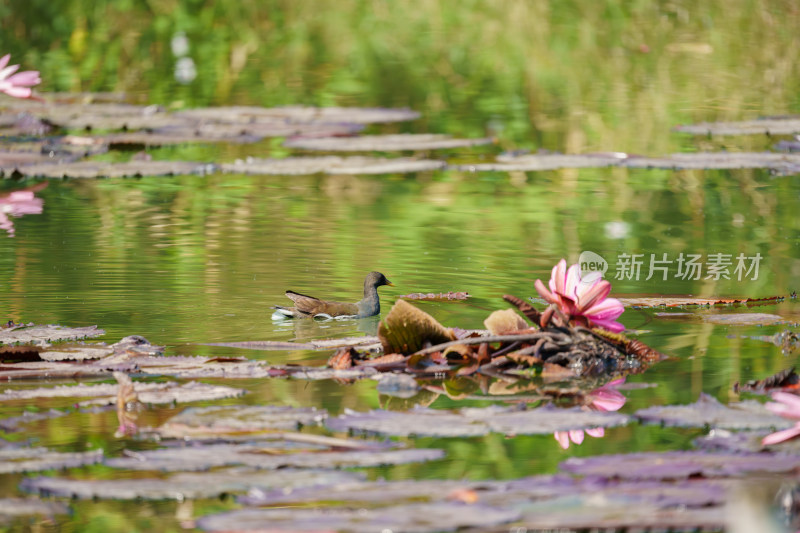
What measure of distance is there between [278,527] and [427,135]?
7605mm

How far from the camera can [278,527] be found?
267 cm

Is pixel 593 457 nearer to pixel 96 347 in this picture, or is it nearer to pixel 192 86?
pixel 96 347

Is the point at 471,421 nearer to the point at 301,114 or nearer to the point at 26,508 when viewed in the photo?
the point at 26,508

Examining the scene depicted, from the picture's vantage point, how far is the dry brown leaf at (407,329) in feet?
13.5

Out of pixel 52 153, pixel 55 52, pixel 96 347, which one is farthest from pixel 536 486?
pixel 55 52

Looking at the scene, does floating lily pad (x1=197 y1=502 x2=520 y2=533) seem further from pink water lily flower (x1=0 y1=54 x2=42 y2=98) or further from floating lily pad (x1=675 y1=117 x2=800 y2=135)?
floating lily pad (x1=675 y1=117 x2=800 y2=135)

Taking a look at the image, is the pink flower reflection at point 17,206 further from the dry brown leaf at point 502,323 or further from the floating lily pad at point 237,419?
the floating lily pad at point 237,419

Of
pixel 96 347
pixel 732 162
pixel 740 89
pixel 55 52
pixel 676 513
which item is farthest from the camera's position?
pixel 55 52

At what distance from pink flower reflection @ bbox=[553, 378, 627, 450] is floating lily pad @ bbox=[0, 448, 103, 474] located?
104 centimetres

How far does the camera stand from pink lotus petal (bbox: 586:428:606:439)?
343 cm

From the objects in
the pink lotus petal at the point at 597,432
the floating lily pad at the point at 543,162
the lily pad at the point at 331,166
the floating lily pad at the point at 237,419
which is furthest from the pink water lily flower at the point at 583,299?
the lily pad at the point at 331,166

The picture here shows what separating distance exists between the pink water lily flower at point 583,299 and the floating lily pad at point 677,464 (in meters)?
1.11

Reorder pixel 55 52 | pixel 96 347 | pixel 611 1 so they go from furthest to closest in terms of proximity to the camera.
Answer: pixel 611 1, pixel 55 52, pixel 96 347

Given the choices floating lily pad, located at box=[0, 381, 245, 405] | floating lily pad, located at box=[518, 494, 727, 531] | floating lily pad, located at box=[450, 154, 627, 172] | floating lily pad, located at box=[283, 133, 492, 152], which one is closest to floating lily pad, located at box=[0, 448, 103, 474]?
floating lily pad, located at box=[0, 381, 245, 405]
